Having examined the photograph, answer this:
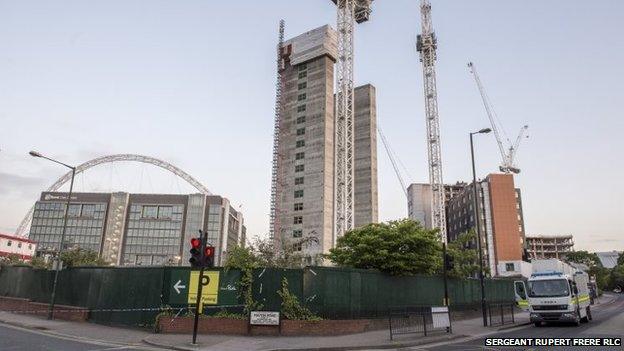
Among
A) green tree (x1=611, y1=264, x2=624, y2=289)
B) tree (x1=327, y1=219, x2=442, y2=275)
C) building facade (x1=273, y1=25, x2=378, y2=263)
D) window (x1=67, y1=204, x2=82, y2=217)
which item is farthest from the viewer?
A: window (x1=67, y1=204, x2=82, y2=217)

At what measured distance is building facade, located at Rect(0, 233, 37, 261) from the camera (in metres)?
93.8

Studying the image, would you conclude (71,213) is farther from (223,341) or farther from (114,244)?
(223,341)

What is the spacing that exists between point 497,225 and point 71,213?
150 metres

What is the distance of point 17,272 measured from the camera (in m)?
30.3

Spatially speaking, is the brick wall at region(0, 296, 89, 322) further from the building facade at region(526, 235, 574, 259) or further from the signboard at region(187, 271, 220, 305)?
the building facade at region(526, 235, 574, 259)

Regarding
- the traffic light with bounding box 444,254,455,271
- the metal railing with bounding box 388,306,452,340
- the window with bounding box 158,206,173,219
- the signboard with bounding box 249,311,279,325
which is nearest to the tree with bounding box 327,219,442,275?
the traffic light with bounding box 444,254,455,271

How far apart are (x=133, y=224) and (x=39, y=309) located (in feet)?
475

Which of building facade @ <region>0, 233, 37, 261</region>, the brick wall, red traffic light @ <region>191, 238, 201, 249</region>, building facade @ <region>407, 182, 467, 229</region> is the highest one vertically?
building facade @ <region>407, 182, 467, 229</region>

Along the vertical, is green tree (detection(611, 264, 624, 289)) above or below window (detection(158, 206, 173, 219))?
below

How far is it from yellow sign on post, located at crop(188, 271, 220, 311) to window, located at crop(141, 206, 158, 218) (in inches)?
5951

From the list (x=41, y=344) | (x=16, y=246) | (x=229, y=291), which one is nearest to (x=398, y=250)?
(x=229, y=291)

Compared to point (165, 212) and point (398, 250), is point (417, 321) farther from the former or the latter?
point (165, 212)

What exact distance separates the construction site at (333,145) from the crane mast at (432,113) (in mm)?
264

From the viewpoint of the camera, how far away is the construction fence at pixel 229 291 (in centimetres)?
2020
